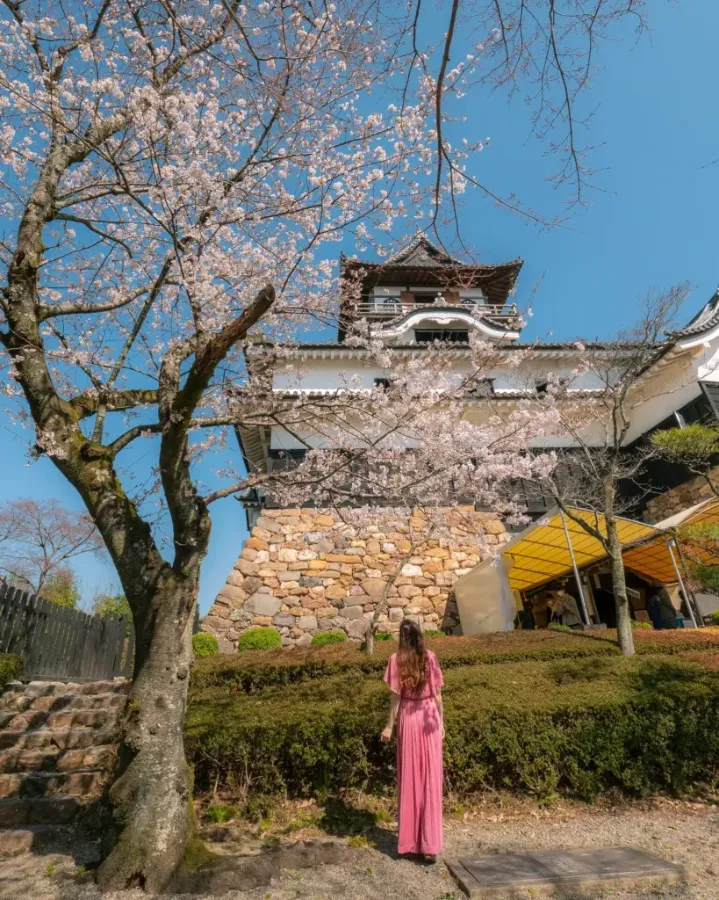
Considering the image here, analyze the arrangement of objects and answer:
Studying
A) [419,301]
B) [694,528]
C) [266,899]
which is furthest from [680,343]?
[266,899]

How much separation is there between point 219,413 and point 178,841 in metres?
4.98

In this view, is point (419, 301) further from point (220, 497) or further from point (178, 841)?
point (178, 841)

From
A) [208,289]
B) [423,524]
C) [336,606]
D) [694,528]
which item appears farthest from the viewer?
[423,524]

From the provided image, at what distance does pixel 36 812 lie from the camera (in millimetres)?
4191

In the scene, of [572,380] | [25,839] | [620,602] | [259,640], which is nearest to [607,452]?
[572,380]

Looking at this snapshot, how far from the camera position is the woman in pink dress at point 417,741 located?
3.38 meters

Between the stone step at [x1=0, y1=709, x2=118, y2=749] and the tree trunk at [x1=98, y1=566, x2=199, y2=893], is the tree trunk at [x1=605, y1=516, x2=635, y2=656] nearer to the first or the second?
the tree trunk at [x1=98, y1=566, x2=199, y2=893]

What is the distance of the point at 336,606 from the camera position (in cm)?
1184

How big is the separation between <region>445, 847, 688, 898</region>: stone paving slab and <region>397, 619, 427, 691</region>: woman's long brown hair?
1093mm

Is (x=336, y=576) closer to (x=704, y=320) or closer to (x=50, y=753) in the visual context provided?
(x=50, y=753)

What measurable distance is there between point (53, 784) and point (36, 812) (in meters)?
0.41

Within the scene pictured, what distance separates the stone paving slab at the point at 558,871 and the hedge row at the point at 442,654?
129 inches

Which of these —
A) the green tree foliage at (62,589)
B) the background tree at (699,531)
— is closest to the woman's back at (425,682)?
the background tree at (699,531)

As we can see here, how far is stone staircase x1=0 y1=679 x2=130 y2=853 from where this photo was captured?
414 centimetres
